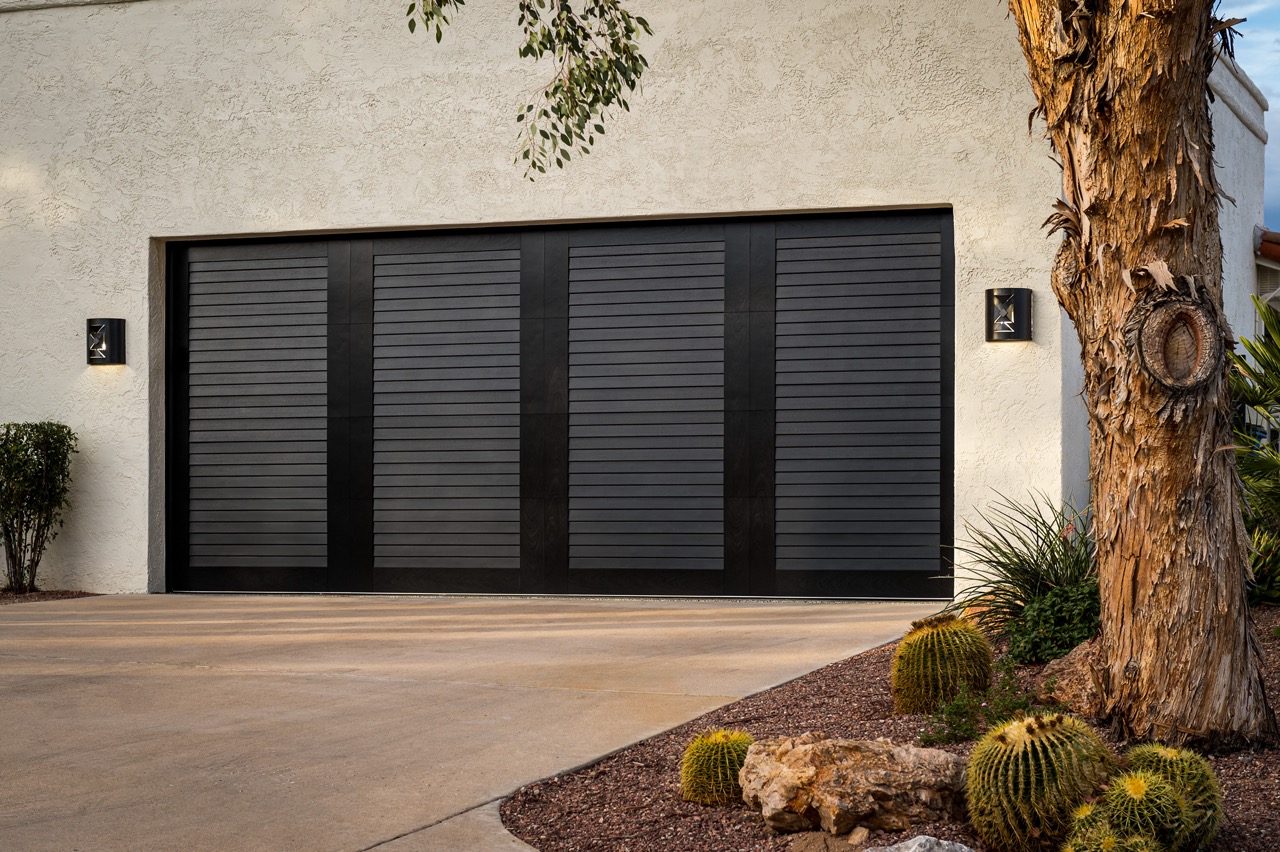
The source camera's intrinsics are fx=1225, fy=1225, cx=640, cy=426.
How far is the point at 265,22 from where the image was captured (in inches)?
417

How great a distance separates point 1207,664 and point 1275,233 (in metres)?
11.9

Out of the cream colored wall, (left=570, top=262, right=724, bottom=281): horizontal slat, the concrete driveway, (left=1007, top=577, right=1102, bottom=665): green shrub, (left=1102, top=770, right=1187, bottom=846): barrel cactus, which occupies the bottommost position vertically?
the concrete driveway

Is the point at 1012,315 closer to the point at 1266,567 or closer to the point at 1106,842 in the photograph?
the point at 1266,567

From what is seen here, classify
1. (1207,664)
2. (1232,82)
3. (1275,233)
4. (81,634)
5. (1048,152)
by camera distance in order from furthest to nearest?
(1275,233) < (1232,82) < (1048,152) < (81,634) < (1207,664)

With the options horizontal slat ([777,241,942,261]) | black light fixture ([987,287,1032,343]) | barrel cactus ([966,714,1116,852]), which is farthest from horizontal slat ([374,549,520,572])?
barrel cactus ([966,714,1116,852])

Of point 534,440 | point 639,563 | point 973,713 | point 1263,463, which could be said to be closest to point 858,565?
point 639,563

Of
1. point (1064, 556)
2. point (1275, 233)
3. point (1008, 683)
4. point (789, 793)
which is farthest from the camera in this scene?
point (1275, 233)

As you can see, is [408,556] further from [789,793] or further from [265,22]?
[789,793]

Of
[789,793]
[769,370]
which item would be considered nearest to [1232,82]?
[769,370]

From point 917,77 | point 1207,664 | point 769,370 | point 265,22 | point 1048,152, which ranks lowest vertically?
point 1207,664

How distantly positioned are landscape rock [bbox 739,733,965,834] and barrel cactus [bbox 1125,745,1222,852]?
519mm

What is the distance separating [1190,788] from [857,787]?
0.86 meters

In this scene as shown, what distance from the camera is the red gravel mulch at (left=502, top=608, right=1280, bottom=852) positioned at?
3.40 m

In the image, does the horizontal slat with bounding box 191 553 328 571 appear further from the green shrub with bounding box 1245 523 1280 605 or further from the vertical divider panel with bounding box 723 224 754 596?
the green shrub with bounding box 1245 523 1280 605
